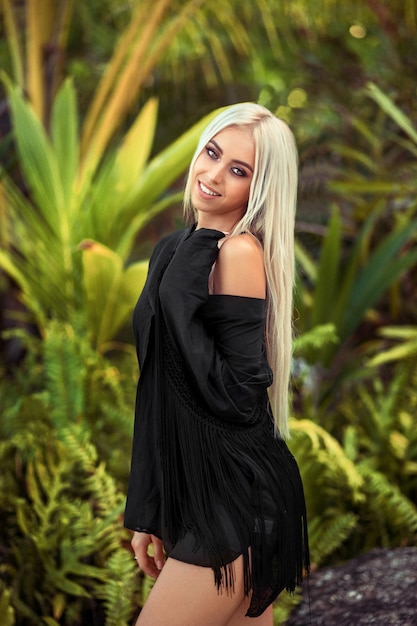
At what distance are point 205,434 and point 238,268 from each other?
0.31m

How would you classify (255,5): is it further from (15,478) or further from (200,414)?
(200,414)

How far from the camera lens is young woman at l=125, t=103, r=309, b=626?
1.38 m

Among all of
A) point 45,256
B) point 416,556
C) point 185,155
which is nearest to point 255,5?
point 185,155

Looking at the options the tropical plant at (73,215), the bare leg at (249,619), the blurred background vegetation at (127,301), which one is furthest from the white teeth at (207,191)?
the tropical plant at (73,215)

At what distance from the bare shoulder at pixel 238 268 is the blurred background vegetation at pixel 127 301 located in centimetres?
57

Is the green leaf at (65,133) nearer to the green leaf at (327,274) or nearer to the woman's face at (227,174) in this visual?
the green leaf at (327,274)

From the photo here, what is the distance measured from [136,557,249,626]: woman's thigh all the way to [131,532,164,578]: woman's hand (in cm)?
15

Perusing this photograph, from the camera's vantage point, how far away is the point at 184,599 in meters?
1.37

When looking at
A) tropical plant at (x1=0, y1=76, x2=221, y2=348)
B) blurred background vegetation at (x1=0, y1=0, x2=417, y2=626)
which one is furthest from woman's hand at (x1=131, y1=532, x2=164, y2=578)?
tropical plant at (x1=0, y1=76, x2=221, y2=348)

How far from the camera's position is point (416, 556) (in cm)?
242

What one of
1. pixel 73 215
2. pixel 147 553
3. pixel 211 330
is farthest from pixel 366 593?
pixel 73 215

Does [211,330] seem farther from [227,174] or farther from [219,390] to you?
[227,174]

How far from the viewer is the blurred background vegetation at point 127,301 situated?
254 cm

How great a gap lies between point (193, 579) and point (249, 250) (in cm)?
58
